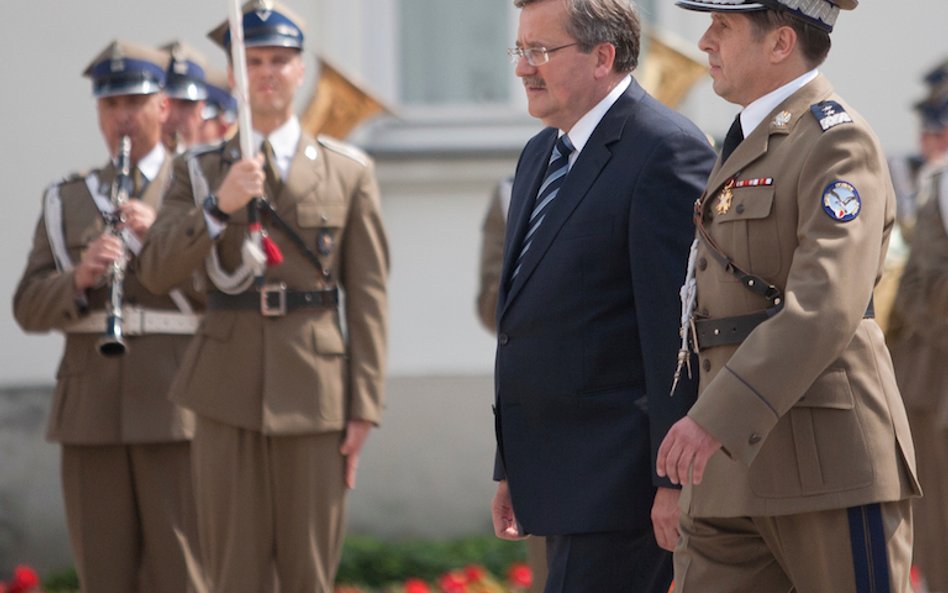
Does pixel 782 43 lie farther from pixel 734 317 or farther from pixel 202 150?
pixel 202 150

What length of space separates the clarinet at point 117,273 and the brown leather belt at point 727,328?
2.70 meters

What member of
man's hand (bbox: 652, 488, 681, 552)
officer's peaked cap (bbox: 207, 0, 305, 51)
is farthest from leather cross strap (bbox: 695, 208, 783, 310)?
officer's peaked cap (bbox: 207, 0, 305, 51)

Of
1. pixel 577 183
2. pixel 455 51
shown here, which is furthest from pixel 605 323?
pixel 455 51

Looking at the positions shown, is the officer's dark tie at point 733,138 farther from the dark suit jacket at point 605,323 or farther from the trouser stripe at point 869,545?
the trouser stripe at point 869,545

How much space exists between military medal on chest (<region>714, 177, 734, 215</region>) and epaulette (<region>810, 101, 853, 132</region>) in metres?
0.25

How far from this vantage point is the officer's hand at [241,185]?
19.4ft

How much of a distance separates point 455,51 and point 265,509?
424 cm

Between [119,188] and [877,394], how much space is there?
3551mm

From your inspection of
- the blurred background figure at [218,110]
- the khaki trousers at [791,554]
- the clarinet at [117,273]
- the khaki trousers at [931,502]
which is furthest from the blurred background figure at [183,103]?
the khaki trousers at [791,554]

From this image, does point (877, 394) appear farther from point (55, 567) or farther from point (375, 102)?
point (55, 567)

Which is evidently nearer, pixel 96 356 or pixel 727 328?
pixel 727 328

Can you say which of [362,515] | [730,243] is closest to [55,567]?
[362,515]

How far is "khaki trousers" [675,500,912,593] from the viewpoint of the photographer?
399cm

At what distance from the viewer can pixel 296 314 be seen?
615 centimetres
